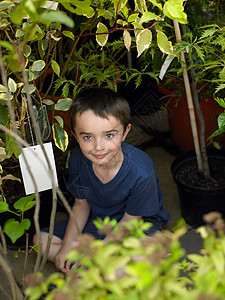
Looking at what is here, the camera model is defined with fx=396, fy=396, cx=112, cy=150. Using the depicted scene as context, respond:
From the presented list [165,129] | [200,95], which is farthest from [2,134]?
[165,129]

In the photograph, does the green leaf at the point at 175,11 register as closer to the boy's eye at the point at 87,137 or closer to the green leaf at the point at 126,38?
the green leaf at the point at 126,38

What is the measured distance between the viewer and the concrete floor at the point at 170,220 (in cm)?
174

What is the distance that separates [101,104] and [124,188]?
0.35 metres

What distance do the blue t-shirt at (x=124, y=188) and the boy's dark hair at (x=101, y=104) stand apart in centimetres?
17

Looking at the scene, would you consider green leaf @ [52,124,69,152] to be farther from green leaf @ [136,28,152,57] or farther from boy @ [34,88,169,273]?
green leaf @ [136,28,152,57]

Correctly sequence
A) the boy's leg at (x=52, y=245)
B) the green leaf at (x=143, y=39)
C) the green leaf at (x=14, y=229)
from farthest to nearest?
the boy's leg at (x=52, y=245) < the green leaf at (x=143, y=39) < the green leaf at (x=14, y=229)

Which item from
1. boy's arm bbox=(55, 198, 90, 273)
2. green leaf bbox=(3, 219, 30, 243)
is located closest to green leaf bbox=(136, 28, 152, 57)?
green leaf bbox=(3, 219, 30, 243)

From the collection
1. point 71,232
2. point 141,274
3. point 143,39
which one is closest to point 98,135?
point 143,39

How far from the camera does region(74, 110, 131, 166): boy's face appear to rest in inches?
55.4

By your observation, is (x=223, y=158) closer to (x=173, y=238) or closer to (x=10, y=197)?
(x=10, y=197)

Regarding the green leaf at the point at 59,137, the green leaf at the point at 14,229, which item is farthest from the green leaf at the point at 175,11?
the green leaf at the point at 14,229

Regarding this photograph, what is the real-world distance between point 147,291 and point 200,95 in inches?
57.1

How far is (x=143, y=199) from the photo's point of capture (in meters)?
1.55

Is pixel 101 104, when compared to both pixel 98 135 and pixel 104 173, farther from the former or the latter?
pixel 104 173
